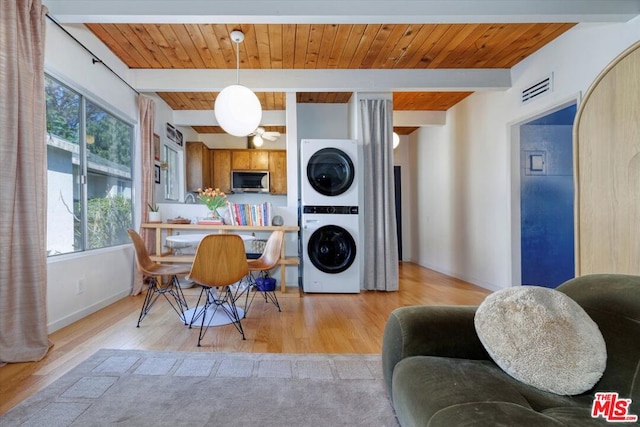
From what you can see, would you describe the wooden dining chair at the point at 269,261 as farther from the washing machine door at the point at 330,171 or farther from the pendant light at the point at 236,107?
the pendant light at the point at 236,107

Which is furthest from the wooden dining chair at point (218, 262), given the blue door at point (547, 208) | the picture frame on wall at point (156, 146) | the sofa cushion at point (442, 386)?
the blue door at point (547, 208)

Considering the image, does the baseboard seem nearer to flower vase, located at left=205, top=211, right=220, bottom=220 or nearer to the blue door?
flower vase, located at left=205, top=211, right=220, bottom=220

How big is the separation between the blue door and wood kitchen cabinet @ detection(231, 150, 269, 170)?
13.1ft

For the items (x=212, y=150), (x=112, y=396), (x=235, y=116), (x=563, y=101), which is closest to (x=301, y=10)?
(x=235, y=116)

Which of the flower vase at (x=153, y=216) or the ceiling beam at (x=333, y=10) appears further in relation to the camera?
the flower vase at (x=153, y=216)

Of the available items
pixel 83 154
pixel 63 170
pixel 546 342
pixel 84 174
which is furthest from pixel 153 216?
pixel 546 342

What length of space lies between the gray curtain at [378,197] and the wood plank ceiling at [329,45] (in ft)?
1.92

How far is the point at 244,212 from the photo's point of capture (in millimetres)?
3855

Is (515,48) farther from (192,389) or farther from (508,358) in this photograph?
(192,389)

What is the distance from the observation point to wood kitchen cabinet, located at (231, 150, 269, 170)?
5.72 metres

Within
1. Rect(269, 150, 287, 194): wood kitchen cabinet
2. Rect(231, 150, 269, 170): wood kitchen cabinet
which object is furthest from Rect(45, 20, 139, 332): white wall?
Rect(269, 150, 287, 194): wood kitchen cabinet

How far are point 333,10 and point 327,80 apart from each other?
134 cm

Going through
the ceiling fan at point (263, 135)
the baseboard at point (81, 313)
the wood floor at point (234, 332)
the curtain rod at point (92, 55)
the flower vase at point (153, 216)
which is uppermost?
the curtain rod at point (92, 55)

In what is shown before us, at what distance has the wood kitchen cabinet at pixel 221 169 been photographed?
18.7ft
